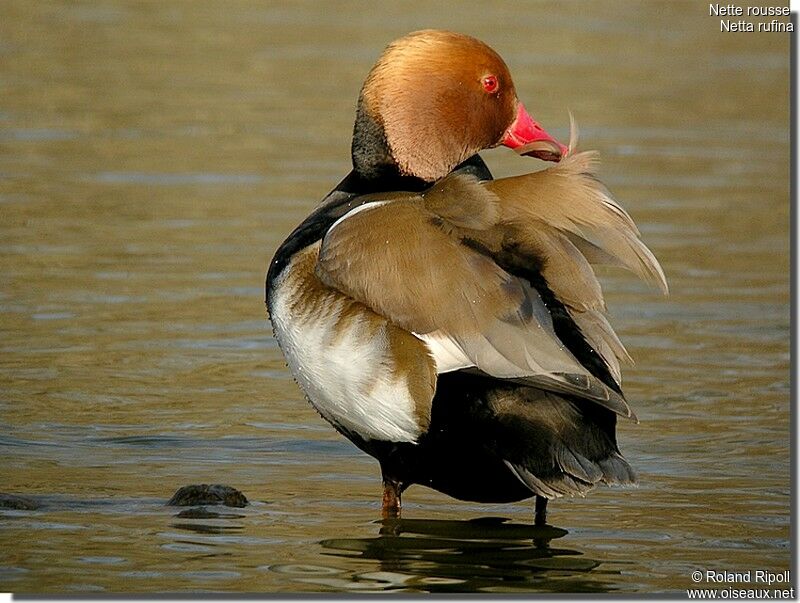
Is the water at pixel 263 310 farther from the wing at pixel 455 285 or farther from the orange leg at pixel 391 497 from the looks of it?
the wing at pixel 455 285

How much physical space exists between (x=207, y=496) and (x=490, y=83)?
5.43 feet

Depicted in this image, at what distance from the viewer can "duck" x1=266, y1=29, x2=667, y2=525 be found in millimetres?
4531

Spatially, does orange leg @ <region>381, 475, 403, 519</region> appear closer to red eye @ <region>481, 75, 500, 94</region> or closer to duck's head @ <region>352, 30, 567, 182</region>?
duck's head @ <region>352, 30, 567, 182</region>

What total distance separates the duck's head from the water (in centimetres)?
113

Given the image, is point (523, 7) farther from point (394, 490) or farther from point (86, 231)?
point (394, 490)

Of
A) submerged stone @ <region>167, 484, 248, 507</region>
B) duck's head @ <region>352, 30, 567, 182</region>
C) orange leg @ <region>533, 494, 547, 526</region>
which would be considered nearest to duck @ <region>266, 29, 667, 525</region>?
orange leg @ <region>533, 494, 547, 526</region>

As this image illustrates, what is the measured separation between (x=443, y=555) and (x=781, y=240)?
4.99 m

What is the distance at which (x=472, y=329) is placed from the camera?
450 cm

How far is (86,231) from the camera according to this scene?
9070 millimetres

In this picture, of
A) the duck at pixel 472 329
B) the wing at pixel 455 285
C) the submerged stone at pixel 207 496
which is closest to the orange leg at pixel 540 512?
the duck at pixel 472 329

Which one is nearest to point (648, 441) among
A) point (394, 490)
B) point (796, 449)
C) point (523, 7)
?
point (796, 449)

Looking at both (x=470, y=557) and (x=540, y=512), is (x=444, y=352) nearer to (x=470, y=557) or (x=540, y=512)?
(x=470, y=557)

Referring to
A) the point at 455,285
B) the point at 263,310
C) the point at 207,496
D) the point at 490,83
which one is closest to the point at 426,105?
the point at 490,83

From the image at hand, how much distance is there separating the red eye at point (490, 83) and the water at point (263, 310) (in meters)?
1.39
